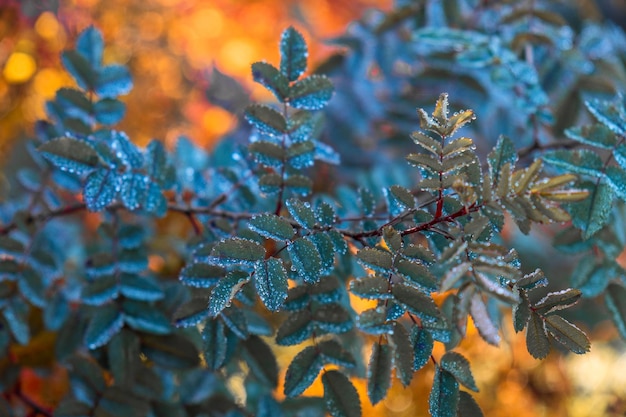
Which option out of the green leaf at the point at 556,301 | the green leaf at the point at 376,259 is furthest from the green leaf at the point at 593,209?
the green leaf at the point at 376,259

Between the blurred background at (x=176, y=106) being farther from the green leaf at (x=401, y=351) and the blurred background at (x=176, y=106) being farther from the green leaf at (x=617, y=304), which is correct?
the green leaf at (x=401, y=351)

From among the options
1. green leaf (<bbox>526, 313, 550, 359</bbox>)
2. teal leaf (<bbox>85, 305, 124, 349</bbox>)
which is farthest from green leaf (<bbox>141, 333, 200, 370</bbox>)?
green leaf (<bbox>526, 313, 550, 359</bbox>)

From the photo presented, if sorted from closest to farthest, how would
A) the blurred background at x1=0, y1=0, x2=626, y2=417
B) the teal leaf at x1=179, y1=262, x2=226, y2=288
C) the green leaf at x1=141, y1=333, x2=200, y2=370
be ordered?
1. the teal leaf at x1=179, y1=262, x2=226, y2=288
2. the green leaf at x1=141, y1=333, x2=200, y2=370
3. the blurred background at x1=0, y1=0, x2=626, y2=417

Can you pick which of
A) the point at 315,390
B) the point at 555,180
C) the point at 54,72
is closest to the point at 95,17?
the point at 54,72

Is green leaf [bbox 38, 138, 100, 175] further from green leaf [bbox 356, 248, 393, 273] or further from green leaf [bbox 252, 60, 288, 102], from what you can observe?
green leaf [bbox 356, 248, 393, 273]

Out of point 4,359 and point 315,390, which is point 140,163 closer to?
point 4,359

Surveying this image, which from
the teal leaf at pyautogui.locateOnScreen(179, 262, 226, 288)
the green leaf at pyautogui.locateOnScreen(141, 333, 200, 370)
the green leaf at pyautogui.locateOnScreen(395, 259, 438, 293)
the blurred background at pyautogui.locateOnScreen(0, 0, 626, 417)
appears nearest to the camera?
the green leaf at pyautogui.locateOnScreen(395, 259, 438, 293)

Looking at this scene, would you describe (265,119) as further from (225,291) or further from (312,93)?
(225,291)
